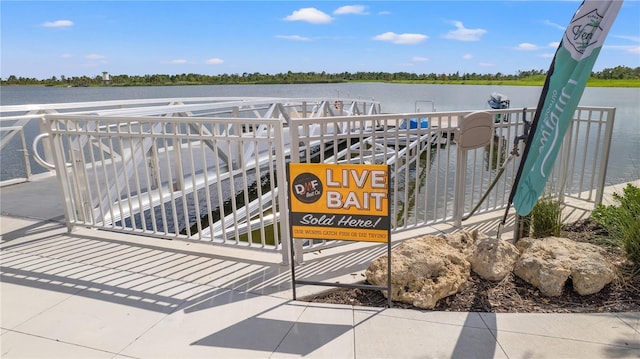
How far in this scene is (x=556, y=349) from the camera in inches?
94.4

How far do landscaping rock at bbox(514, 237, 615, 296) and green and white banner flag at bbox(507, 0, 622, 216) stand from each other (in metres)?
0.40

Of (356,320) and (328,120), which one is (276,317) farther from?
(328,120)

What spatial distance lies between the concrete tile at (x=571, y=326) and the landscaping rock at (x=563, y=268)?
26cm

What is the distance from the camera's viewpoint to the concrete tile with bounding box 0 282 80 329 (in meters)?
2.86

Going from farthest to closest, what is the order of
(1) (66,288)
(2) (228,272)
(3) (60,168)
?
(3) (60,168) < (2) (228,272) < (1) (66,288)

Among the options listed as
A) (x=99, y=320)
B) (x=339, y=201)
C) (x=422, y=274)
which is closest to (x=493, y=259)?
(x=422, y=274)

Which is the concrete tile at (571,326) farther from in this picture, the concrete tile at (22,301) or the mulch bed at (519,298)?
the concrete tile at (22,301)

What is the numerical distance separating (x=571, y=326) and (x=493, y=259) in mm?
741

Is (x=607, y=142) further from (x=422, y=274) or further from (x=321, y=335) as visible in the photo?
(x=321, y=335)

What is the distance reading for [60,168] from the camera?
429 centimetres

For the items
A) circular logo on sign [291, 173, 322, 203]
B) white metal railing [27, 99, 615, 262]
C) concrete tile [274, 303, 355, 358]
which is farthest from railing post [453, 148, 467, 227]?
concrete tile [274, 303, 355, 358]

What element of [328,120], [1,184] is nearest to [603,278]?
[328,120]

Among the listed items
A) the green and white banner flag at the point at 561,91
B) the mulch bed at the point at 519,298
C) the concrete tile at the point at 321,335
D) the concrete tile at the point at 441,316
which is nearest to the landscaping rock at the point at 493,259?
the mulch bed at the point at 519,298

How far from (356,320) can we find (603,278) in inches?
74.6
